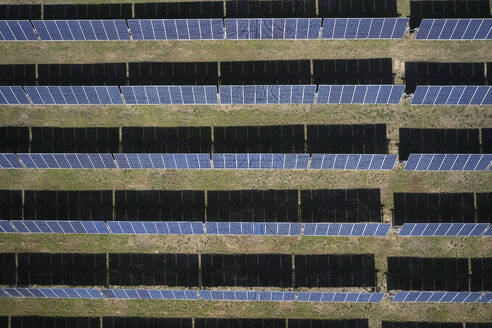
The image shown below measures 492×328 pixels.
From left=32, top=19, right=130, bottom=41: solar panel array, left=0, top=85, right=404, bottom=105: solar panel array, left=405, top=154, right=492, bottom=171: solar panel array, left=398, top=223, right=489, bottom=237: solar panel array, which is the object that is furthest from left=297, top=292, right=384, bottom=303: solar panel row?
left=32, top=19, right=130, bottom=41: solar panel array

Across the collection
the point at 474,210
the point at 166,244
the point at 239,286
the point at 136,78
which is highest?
the point at 136,78

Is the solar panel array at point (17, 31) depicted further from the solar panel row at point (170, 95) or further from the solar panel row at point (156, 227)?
the solar panel row at point (156, 227)

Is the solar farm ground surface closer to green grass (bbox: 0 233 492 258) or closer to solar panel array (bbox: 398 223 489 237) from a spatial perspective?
green grass (bbox: 0 233 492 258)

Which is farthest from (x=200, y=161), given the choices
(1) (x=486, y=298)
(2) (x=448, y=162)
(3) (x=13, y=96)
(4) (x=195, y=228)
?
(1) (x=486, y=298)

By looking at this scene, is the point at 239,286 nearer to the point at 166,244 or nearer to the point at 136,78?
the point at 166,244

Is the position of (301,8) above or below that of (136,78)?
above

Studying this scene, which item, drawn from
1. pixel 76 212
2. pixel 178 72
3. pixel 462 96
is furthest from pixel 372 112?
pixel 76 212

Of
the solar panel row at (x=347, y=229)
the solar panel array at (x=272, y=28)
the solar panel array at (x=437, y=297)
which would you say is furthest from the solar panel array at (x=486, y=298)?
the solar panel array at (x=272, y=28)
